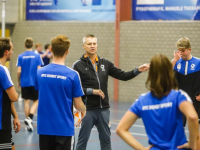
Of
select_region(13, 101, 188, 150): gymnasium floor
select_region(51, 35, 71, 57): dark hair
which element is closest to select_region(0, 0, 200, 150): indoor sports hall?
select_region(13, 101, 188, 150): gymnasium floor

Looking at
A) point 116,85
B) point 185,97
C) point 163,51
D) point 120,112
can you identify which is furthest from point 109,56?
point 185,97

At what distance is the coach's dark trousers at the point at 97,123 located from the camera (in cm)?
528

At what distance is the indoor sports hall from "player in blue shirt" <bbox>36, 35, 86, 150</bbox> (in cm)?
841

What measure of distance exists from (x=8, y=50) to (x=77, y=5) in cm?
1221

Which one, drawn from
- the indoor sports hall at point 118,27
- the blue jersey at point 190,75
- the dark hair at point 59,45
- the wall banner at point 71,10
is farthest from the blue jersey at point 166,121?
the wall banner at point 71,10

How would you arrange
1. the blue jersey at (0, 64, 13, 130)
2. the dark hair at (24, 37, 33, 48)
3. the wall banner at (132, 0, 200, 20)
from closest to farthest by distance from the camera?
the blue jersey at (0, 64, 13, 130) → the dark hair at (24, 37, 33, 48) → the wall banner at (132, 0, 200, 20)

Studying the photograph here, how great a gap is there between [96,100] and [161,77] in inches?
95.3

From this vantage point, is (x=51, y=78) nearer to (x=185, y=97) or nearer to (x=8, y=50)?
(x=8, y=50)

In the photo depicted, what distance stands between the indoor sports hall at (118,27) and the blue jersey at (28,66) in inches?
126

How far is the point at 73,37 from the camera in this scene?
1653 centimetres

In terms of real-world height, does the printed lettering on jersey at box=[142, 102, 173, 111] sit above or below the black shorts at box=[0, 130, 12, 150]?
above

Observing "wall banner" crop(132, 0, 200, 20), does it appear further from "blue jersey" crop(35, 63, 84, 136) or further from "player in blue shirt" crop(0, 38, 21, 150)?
"blue jersey" crop(35, 63, 84, 136)

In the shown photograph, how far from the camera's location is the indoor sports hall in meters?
14.4

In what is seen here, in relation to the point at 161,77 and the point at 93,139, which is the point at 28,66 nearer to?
the point at 93,139
